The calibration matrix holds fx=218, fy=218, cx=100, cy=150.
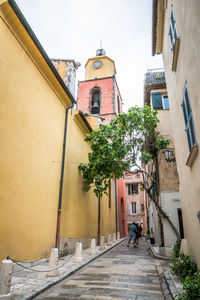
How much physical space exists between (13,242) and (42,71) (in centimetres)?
623

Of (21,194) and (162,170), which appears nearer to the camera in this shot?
(21,194)

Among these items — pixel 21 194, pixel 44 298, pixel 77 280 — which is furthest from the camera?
pixel 21 194

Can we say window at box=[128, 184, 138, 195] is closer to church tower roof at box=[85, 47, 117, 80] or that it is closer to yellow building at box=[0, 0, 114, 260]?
church tower roof at box=[85, 47, 117, 80]

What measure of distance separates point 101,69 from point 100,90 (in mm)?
3925

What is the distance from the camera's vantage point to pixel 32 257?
691 cm

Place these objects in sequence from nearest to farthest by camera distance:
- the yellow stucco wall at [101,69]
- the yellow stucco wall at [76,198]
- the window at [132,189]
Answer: the yellow stucco wall at [76,198]
the yellow stucco wall at [101,69]
the window at [132,189]

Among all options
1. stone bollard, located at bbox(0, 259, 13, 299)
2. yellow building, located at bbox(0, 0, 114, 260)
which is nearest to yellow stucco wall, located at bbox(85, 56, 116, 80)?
yellow building, located at bbox(0, 0, 114, 260)

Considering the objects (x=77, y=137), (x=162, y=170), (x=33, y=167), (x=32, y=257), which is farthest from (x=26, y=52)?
(x=162, y=170)

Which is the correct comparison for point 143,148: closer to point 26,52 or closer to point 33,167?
point 33,167

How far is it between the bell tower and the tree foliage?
11446mm

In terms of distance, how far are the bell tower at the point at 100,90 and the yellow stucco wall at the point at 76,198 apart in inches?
425

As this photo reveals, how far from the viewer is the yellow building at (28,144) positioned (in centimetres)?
616

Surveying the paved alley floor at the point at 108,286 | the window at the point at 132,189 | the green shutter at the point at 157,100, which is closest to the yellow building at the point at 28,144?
the paved alley floor at the point at 108,286

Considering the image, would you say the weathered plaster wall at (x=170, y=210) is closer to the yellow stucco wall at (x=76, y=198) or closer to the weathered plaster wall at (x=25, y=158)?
the yellow stucco wall at (x=76, y=198)
